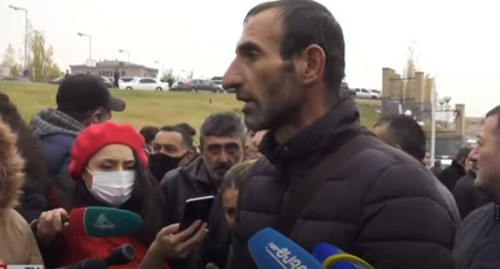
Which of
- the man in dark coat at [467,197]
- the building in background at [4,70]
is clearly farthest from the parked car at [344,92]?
the building in background at [4,70]

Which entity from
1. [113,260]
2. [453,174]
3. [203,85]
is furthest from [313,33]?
[203,85]

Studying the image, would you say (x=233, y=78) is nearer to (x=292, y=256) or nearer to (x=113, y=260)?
(x=292, y=256)

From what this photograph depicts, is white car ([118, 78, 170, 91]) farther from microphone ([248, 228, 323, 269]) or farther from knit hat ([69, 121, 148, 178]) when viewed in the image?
microphone ([248, 228, 323, 269])

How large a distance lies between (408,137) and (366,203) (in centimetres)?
380

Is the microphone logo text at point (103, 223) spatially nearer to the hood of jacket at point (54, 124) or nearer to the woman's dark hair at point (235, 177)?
the woman's dark hair at point (235, 177)

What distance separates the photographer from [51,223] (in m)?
3.16

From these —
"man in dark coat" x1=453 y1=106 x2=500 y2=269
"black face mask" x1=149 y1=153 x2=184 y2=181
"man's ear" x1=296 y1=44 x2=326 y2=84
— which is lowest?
"black face mask" x1=149 y1=153 x2=184 y2=181

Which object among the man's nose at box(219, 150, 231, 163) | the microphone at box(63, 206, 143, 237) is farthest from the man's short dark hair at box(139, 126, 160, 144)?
the microphone at box(63, 206, 143, 237)

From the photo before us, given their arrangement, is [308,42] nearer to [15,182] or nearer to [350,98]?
[350,98]

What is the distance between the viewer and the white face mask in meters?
3.69

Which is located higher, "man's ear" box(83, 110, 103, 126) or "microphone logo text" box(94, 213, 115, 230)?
"man's ear" box(83, 110, 103, 126)

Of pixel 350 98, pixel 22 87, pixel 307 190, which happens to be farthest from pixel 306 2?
pixel 22 87

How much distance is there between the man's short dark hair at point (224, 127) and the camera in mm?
5109

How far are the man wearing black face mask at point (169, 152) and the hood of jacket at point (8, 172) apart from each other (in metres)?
3.48
